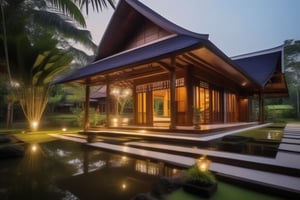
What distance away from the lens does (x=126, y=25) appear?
35.4ft

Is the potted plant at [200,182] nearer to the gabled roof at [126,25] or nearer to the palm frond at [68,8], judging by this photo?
the palm frond at [68,8]

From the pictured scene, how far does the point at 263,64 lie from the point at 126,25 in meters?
10.0

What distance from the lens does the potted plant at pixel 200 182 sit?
9.07 feet

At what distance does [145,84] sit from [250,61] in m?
10.1

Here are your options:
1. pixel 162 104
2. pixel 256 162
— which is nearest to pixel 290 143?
pixel 256 162

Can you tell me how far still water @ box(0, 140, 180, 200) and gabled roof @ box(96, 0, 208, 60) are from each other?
6142mm

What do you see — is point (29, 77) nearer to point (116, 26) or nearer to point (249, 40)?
point (116, 26)

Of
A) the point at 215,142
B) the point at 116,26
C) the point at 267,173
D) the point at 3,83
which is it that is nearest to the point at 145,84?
the point at 116,26

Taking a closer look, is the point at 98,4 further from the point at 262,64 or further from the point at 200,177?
the point at 262,64

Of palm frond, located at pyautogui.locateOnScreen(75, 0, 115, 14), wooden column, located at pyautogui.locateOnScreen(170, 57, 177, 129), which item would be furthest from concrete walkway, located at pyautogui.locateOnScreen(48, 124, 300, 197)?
palm frond, located at pyautogui.locateOnScreen(75, 0, 115, 14)

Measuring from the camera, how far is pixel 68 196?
2.89 metres

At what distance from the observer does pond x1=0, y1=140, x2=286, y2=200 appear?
2.93m

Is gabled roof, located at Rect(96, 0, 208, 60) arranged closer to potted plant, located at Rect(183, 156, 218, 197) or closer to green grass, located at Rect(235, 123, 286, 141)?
green grass, located at Rect(235, 123, 286, 141)

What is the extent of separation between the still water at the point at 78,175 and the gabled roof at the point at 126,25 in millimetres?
6142
